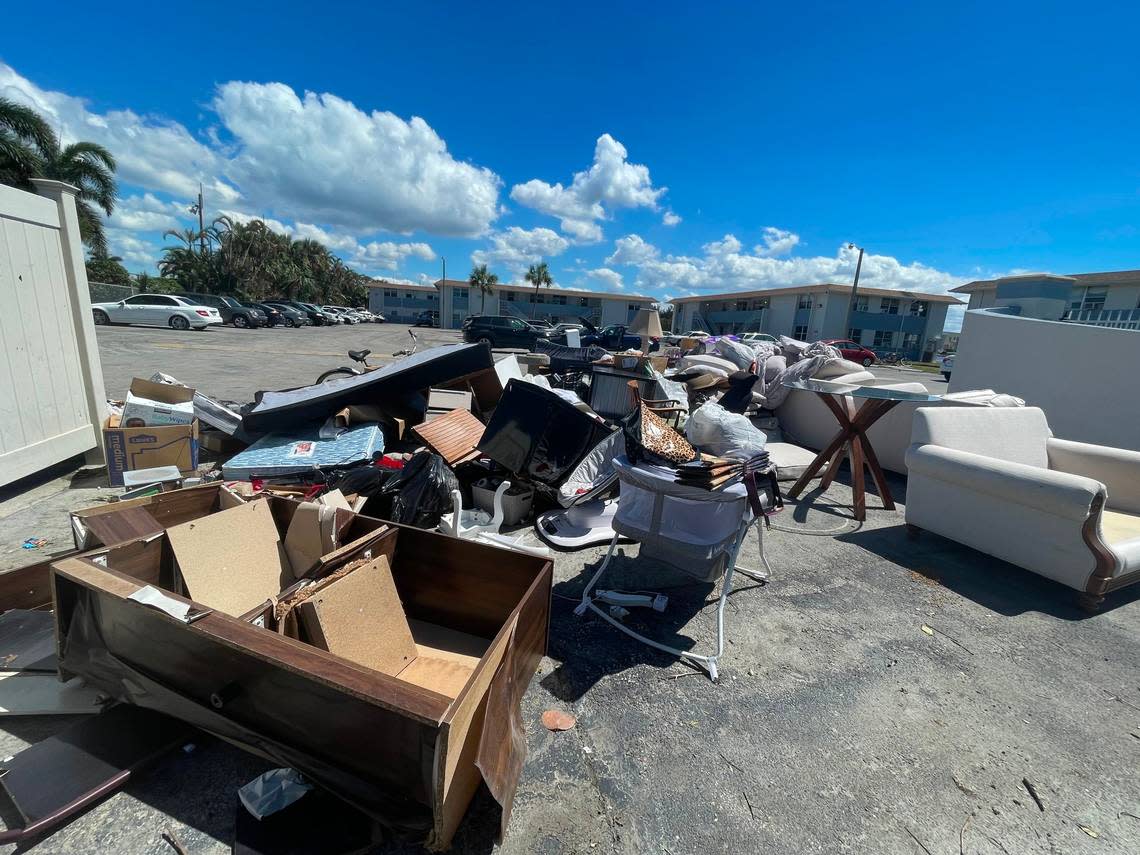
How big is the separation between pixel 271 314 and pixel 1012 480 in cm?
2906

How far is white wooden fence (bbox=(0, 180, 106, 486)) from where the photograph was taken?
3131 millimetres

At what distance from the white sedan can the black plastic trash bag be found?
2054 cm

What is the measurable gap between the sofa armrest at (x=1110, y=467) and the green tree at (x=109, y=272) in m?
43.5

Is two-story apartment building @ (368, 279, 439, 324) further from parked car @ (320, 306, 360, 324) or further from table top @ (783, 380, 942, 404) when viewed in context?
table top @ (783, 380, 942, 404)

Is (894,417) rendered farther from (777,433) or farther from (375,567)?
(375,567)

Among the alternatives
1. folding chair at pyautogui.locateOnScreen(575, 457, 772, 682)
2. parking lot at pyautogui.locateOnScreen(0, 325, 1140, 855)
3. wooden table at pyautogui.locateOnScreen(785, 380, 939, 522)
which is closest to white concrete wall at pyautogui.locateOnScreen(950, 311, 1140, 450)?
wooden table at pyautogui.locateOnScreen(785, 380, 939, 522)

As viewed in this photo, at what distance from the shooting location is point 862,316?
33.5 meters

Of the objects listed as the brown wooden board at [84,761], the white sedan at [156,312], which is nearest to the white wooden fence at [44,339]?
the brown wooden board at [84,761]

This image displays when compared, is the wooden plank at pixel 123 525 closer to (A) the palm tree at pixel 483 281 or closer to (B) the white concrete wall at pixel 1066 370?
(B) the white concrete wall at pixel 1066 370

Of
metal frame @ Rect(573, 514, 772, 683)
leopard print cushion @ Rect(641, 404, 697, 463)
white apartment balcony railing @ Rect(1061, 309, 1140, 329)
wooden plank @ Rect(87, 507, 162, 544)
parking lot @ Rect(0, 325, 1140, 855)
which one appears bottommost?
parking lot @ Rect(0, 325, 1140, 855)

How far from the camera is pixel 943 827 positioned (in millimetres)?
1469

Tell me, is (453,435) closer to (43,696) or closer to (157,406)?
(157,406)

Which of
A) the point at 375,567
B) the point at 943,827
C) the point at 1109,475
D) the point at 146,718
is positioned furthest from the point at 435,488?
the point at 1109,475

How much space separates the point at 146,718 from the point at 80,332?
12.1 ft
